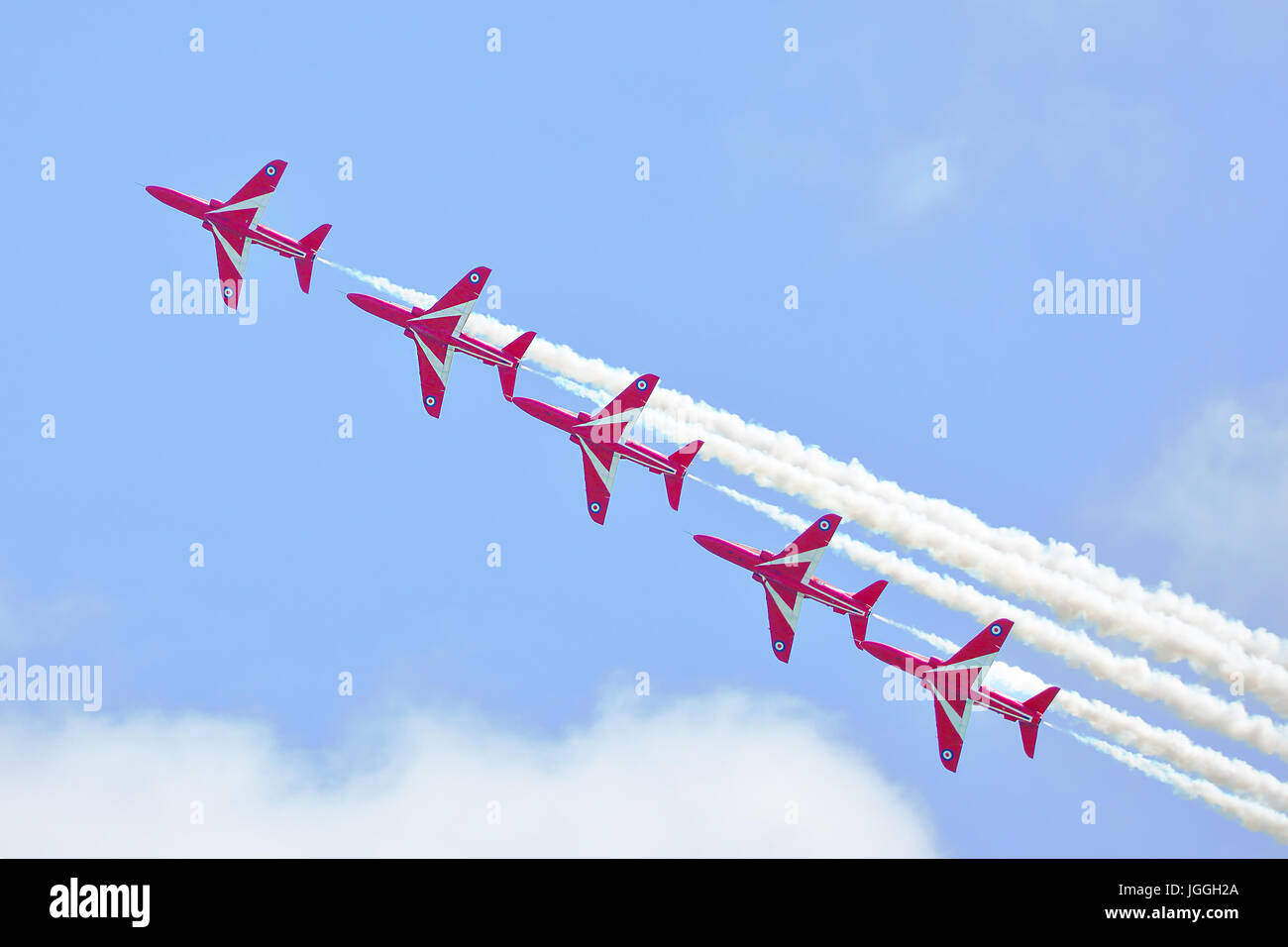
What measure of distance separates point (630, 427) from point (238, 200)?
91.1 ft

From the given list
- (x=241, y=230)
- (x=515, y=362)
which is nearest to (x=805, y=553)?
(x=515, y=362)

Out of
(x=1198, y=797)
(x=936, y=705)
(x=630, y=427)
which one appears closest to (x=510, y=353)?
(x=630, y=427)

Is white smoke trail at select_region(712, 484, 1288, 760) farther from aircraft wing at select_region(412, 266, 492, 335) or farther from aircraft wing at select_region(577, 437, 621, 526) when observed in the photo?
aircraft wing at select_region(412, 266, 492, 335)

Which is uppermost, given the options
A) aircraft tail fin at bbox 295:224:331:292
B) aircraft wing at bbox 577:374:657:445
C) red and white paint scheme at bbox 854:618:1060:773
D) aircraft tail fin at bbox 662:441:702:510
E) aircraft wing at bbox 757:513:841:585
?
aircraft tail fin at bbox 295:224:331:292

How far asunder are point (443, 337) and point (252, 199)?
15096 millimetres

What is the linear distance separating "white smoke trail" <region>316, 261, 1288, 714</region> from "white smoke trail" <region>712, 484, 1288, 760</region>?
4.10 feet

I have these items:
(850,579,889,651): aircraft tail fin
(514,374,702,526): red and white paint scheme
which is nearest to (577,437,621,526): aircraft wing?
(514,374,702,526): red and white paint scheme

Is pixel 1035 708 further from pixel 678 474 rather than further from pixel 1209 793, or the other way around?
pixel 678 474

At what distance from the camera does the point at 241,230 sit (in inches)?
3954

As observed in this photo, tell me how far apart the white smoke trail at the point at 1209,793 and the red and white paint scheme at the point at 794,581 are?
48.2ft

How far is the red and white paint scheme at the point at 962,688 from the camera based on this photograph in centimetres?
9381

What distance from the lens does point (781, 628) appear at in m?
96.5

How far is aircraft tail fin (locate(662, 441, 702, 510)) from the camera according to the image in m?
95.0

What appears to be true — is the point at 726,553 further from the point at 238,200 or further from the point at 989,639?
the point at 238,200
